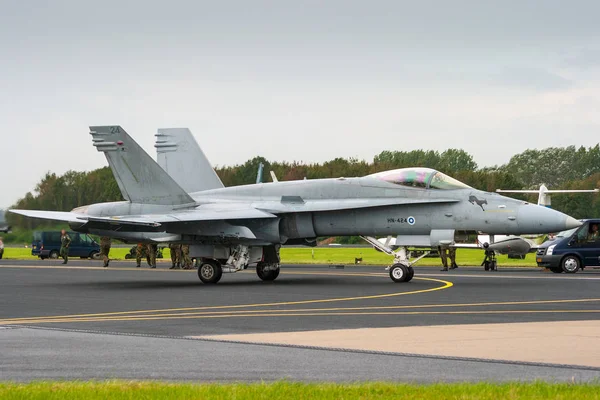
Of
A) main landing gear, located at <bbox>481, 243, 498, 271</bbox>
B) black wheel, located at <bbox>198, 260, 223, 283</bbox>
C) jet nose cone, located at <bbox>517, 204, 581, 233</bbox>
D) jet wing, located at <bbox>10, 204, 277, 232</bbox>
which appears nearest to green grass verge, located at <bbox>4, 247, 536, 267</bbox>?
main landing gear, located at <bbox>481, 243, 498, 271</bbox>

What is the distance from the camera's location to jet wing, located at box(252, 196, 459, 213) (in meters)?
25.7

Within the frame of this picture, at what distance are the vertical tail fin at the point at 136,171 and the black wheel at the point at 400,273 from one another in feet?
20.3

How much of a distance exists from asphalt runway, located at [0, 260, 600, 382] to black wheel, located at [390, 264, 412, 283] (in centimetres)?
21

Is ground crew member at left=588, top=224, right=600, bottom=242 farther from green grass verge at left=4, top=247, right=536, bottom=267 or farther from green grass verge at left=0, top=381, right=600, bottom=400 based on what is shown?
green grass verge at left=0, top=381, right=600, bottom=400

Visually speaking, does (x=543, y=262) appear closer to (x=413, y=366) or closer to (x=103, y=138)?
(x=103, y=138)

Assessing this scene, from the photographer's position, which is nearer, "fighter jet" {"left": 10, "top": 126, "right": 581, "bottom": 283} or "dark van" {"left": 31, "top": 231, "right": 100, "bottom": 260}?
"fighter jet" {"left": 10, "top": 126, "right": 581, "bottom": 283}

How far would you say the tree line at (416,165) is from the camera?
3706cm

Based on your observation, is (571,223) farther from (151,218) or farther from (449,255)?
(449,255)

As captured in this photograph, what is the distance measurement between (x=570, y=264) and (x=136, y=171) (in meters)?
15.6

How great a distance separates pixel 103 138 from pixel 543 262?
16021 mm

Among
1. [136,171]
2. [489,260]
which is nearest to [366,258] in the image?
[489,260]

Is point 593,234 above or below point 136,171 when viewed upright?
below

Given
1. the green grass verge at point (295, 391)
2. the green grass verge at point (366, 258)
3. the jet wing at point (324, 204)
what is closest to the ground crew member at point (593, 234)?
the green grass verge at point (366, 258)

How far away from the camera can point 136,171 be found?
28.1 meters
